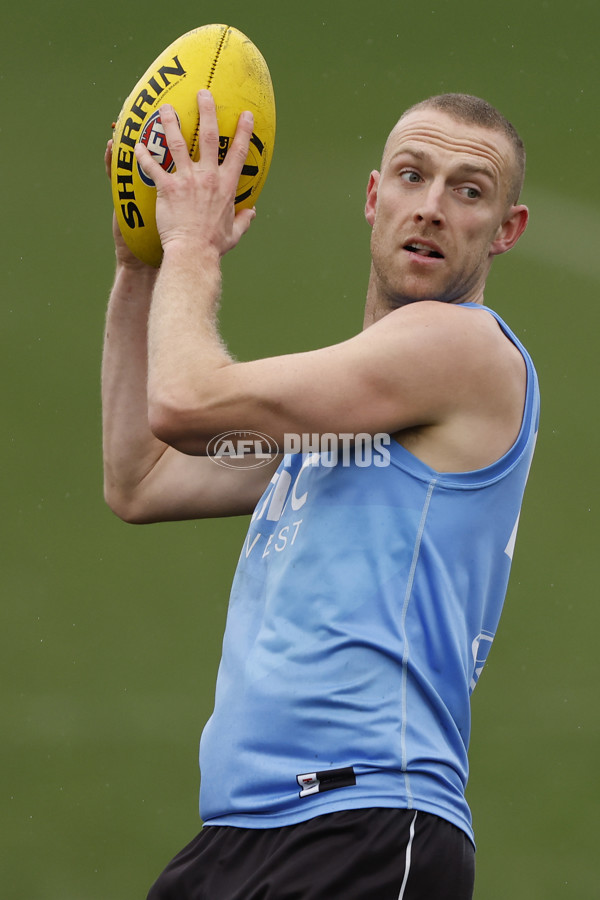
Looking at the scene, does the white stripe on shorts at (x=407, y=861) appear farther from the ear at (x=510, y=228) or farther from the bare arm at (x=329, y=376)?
the ear at (x=510, y=228)

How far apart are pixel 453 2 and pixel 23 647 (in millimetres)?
2042

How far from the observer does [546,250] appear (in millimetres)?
2934

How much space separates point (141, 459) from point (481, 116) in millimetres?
784

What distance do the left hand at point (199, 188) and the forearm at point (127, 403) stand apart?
0.37 meters

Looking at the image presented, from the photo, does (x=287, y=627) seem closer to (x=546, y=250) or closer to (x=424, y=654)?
(x=424, y=654)

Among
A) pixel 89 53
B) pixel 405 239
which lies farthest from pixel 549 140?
pixel 405 239

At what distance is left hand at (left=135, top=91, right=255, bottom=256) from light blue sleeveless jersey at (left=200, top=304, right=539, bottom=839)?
1.15 feet

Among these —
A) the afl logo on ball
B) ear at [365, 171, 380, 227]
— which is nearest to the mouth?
ear at [365, 171, 380, 227]

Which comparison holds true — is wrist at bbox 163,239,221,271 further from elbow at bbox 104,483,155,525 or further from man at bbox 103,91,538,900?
elbow at bbox 104,483,155,525

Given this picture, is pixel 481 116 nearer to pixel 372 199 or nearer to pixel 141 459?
pixel 372 199

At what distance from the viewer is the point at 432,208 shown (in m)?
1.53

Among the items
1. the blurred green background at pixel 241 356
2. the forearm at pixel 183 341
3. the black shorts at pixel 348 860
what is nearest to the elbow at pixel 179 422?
the forearm at pixel 183 341

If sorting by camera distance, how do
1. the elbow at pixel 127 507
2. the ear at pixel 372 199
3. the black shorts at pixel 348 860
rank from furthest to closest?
the elbow at pixel 127 507, the ear at pixel 372 199, the black shorts at pixel 348 860

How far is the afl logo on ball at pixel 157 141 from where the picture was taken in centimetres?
154
